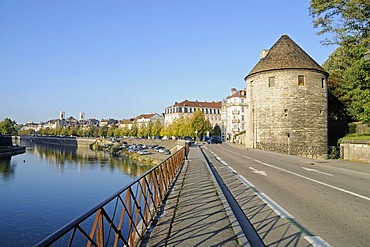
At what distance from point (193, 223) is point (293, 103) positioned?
101 ft

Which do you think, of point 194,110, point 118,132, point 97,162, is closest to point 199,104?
point 194,110

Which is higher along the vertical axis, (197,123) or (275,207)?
(197,123)

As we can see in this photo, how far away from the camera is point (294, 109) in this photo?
3356cm

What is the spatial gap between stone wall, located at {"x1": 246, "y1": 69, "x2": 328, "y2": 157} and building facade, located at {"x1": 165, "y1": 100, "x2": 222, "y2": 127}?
6977 cm

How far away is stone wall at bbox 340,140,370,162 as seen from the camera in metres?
17.3

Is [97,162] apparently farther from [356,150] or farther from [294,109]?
[356,150]

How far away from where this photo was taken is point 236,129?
262ft

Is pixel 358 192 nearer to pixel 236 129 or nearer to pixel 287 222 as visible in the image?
pixel 287 222

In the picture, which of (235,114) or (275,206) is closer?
(275,206)

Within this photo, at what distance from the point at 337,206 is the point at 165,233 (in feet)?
14.2

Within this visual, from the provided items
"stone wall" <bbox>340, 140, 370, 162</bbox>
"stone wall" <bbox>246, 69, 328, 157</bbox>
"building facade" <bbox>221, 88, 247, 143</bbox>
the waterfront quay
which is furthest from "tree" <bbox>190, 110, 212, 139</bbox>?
the waterfront quay

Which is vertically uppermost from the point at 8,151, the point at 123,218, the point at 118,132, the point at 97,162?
the point at 118,132

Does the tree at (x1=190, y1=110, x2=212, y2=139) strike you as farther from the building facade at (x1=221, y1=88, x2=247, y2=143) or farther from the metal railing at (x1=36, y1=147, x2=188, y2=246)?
the metal railing at (x1=36, y1=147, x2=188, y2=246)

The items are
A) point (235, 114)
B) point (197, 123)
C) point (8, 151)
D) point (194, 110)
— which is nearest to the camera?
point (197, 123)
